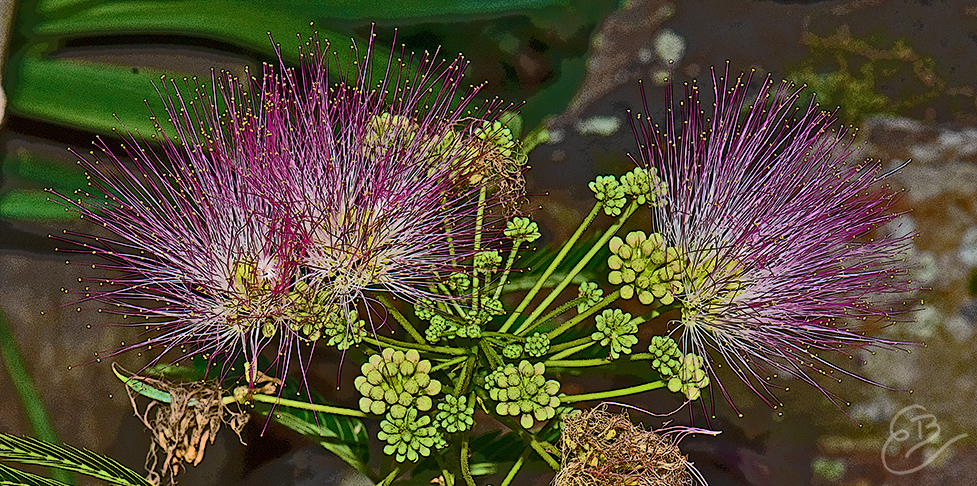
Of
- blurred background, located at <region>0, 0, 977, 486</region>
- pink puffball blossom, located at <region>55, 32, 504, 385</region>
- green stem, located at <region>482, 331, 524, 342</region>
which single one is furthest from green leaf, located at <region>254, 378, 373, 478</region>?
green stem, located at <region>482, 331, 524, 342</region>

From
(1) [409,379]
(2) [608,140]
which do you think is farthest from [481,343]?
(2) [608,140]

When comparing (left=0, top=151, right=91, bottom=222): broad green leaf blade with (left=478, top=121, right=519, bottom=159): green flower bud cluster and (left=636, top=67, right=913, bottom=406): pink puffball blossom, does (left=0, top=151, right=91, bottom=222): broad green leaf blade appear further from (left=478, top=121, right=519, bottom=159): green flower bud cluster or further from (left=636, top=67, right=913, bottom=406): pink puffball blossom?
(left=636, top=67, right=913, bottom=406): pink puffball blossom

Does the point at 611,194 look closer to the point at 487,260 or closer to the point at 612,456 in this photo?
the point at 487,260

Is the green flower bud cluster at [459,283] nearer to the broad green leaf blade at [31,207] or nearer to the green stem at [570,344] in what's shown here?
the green stem at [570,344]

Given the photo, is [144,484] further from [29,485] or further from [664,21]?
[664,21]
